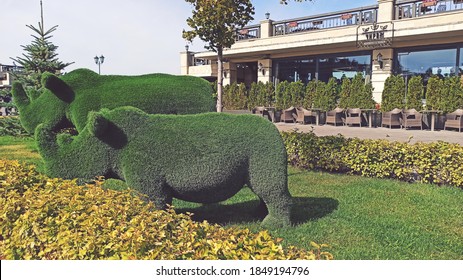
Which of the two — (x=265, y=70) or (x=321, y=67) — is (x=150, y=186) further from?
(x=265, y=70)

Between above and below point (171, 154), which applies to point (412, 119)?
below

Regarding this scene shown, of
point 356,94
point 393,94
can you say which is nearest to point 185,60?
point 356,94

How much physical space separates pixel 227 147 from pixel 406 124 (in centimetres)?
1402

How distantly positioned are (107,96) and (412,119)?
14.0 meters

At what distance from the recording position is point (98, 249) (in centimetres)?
234

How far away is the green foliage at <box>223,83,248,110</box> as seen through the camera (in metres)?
24.5

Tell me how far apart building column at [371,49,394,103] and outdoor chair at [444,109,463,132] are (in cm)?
Result: 427

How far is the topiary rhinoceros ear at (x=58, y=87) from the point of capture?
5375 mm

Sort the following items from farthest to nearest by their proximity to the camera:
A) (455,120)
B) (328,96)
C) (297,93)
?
1. (297,93)
2. (328,96)
3. (455,120)

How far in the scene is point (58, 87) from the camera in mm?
5559

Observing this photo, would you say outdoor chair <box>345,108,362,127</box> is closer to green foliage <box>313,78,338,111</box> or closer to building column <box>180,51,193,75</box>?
green foliage <box>313,78,338,111</box>

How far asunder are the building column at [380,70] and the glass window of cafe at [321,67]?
0.74 meters

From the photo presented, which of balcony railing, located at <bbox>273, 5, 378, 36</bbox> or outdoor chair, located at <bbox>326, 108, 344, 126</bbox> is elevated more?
balcony railing, located at <bbox>273, 5, 378, 36</bbox>

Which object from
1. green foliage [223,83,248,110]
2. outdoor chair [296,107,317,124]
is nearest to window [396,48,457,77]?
outdoor chair [296,107,317,124]
